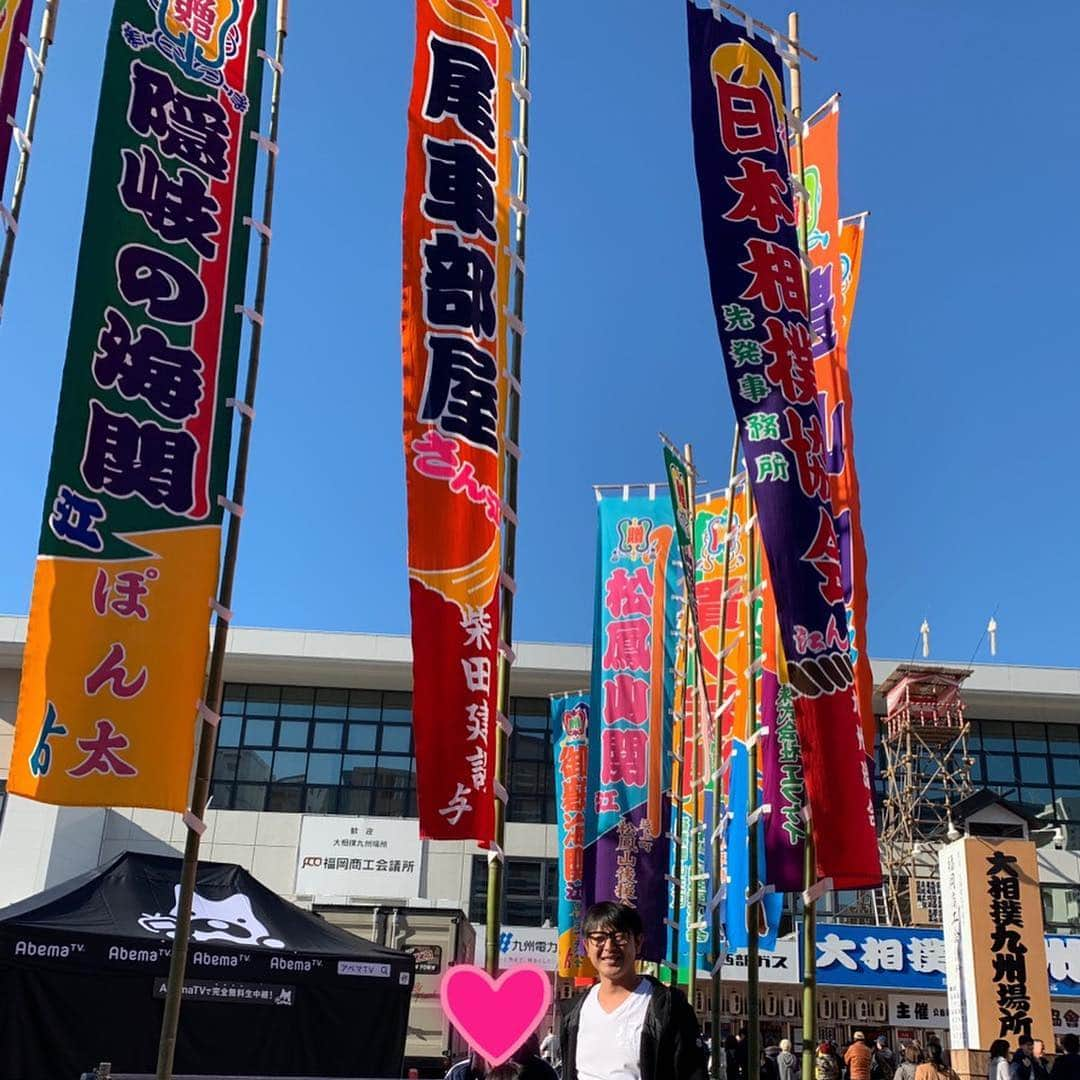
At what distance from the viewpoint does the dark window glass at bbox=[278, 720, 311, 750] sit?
32.8 metres

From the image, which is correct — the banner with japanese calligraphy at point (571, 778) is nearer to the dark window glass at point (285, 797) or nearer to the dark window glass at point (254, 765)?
the dark window glass at point (285, 797)

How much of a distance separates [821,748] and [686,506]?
6.76m

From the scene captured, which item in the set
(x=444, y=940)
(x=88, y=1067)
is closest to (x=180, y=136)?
(x=88, y=1067)

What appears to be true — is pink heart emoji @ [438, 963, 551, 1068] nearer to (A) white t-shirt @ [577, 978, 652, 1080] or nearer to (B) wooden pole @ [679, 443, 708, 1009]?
(A) white t-shirt @ [577, 978, 652, 1080]

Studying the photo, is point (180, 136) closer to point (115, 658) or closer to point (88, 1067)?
point (115, 658)

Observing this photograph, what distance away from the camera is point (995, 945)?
49.3 ft

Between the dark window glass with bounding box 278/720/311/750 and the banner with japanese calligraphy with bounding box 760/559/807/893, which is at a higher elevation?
the dark window glass with bounding box 278/720/311/750

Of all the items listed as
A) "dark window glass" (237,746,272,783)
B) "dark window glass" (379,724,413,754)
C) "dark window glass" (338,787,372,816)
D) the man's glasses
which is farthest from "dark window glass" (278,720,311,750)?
the man's glasses

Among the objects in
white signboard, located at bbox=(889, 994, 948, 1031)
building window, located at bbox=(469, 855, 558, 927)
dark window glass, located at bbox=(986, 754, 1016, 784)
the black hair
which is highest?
dark window glass, located at bbox=(986, 754, 1016, 784)

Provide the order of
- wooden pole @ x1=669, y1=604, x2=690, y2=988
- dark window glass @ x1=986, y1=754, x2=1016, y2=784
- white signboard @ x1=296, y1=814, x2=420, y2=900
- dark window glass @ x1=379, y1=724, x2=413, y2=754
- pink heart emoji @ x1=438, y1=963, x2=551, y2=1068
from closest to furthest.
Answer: pink heart emoji @ x1=438, y1=963, x2=551, y2=1068
wooden pole @ x1=669, y1=604, x2=690, y2=988
white signboard @ x1=296, y1=814, x2=420, y2=900
dark window glass @ x1=379, y1=724, x2=413, y2=754
dark window glass @ x1=986, y1=754, x2=1016, y2=784

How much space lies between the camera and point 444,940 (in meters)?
17.5

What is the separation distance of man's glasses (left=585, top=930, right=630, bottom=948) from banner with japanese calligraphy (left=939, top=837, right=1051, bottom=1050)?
43.3 ft

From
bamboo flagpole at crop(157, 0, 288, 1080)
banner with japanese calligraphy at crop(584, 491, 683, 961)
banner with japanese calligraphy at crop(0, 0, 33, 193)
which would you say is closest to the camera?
bamboo flagpole at crop(157, 0, 288, 1080)

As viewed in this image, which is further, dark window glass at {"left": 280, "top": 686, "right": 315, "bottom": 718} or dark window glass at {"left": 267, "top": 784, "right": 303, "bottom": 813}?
dark window glass at {"left": 280, "top": 686, "right": 315, "bottom": 718}
